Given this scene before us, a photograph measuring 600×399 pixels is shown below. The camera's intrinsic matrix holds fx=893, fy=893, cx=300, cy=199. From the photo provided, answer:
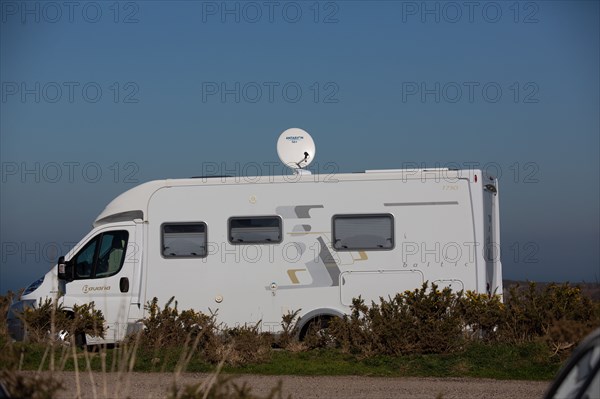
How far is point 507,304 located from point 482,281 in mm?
668

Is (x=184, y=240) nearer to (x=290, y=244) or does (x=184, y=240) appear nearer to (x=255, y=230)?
(x=255, y=230)

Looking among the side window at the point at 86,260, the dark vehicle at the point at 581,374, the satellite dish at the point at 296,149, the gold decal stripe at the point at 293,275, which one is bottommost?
the dark vehicle at the point at 581,374

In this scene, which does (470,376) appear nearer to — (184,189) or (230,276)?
(230,276)

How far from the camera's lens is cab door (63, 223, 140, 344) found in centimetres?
1410

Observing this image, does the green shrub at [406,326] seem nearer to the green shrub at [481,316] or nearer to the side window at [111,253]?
the green shrub at [481,316]

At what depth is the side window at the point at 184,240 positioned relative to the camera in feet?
45.9

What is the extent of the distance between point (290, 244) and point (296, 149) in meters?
2.15

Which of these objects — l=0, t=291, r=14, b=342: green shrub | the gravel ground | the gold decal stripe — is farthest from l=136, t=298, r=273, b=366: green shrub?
l=0, t=291, r=14, b=342: green shrub

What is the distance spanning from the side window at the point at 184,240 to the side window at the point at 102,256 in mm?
696

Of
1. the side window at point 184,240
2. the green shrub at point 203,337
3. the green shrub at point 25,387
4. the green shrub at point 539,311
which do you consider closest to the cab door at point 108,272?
the side window at point 184,240

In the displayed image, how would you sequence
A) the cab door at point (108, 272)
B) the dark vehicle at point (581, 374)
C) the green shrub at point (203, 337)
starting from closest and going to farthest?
the dark vehicle at point (581, 374) → the green shrub at point (203, 337) → the cab door at point (108, 272)

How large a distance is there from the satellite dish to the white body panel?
46.1 inches

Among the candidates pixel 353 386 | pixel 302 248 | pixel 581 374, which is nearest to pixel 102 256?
pixel 302 248

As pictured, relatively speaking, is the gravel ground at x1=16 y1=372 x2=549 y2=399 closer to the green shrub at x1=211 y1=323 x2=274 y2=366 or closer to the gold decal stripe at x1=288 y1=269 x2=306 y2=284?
the green shrub at x1=211 y1=323 x2=274 y2=366
